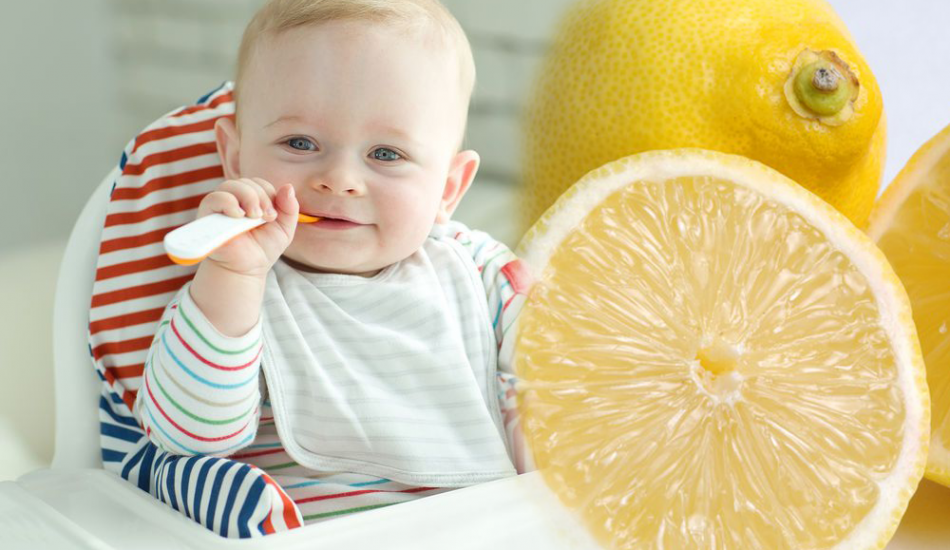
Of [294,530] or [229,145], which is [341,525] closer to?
[294,530]

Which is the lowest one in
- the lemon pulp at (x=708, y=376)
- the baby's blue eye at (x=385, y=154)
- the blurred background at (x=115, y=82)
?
the blurred background at (x=115, y=82)

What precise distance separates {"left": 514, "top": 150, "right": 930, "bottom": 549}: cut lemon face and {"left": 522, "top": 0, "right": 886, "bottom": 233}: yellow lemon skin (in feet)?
0.21

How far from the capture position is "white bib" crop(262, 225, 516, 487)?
2.24ft

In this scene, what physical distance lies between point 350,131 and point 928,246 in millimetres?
401

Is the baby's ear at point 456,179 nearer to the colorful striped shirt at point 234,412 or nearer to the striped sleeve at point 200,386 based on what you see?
the colorful striped shirt at point 234,412

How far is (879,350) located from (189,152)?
54cm

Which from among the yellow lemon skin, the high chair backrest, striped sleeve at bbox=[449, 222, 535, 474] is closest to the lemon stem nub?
the yellow lemon skin

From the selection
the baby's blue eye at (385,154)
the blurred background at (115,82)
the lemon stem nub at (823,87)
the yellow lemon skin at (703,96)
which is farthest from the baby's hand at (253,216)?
the blurred background at (115,82)

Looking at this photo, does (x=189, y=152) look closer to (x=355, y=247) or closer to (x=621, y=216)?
(x=355, y=247)

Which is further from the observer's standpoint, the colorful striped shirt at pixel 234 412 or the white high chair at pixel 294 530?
the colorful striped shirt at pixel 234 412

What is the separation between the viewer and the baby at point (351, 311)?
0.66 m

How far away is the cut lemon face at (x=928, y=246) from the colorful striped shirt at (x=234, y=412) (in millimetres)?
265

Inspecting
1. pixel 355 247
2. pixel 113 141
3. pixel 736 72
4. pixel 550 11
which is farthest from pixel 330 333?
pixel 113 141

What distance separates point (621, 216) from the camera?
616 mm
